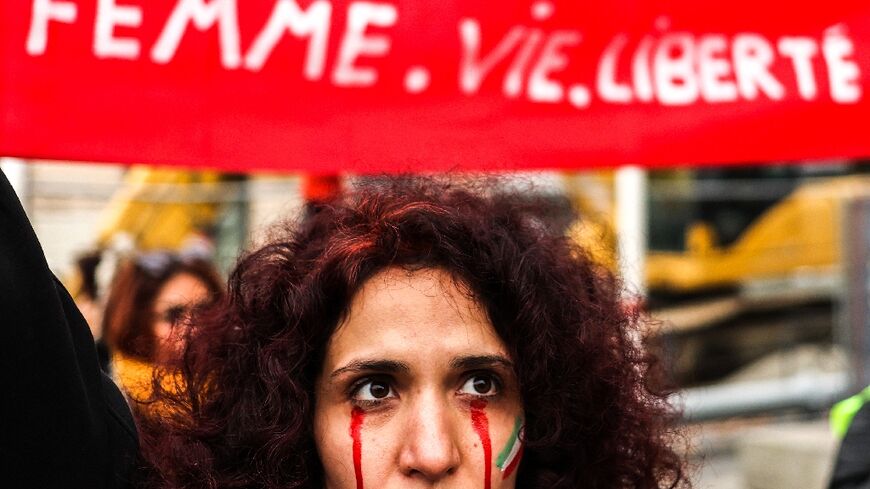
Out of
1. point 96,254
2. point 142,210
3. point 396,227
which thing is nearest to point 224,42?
point 396,227

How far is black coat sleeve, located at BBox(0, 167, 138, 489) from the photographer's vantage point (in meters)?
1.44

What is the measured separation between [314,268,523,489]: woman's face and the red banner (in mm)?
594

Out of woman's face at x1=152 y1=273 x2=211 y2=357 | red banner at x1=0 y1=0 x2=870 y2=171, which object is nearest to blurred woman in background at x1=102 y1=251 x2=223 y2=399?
woman's face at x1=152 y1=273 x2=211 y2=357

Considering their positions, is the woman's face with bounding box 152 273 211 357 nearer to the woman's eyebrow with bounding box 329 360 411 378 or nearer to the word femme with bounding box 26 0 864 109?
the word femme with bounding box 26 0 864 109

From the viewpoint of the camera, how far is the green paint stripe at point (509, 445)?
1.72 metres

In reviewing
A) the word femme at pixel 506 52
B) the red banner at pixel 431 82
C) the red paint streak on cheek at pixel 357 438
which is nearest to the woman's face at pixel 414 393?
the red paint streak on cheek at pixel 357 438

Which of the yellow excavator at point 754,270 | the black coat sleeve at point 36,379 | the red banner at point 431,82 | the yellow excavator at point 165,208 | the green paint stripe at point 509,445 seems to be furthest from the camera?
the yellow excavator at point 754,270

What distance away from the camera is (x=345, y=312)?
5.73 ft

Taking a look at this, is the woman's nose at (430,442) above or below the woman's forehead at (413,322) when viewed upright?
below

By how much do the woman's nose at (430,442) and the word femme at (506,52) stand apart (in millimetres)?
901

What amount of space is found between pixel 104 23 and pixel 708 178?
29.4ft

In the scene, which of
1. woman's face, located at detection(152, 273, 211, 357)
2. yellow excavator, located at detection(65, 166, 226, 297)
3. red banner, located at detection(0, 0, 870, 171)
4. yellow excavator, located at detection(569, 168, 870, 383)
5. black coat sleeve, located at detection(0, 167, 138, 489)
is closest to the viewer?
black coat sleeve, located at detection(0, 167, 138, 489)

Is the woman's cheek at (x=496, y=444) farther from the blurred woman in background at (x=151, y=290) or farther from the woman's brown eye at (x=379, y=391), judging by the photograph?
the blurred woman in background at (x=151, y=290)

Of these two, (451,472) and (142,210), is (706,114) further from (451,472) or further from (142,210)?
(142,210)
